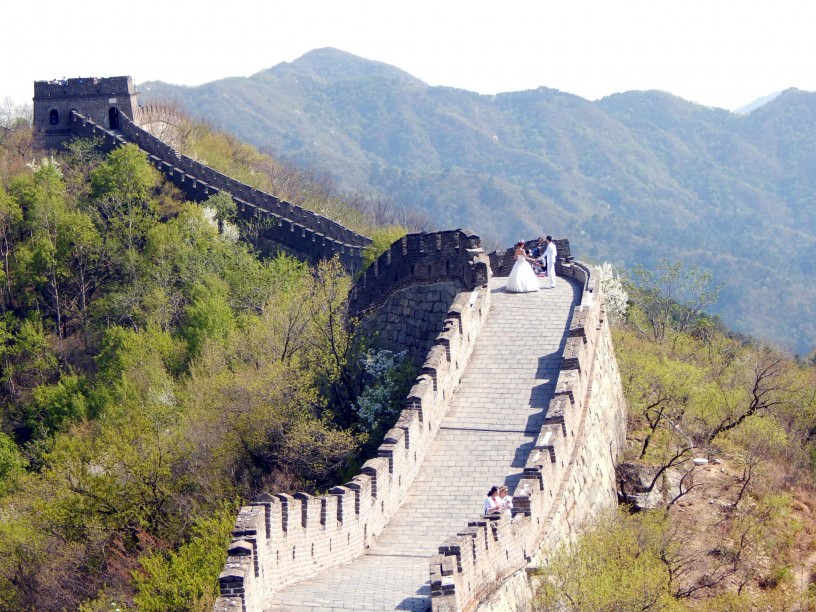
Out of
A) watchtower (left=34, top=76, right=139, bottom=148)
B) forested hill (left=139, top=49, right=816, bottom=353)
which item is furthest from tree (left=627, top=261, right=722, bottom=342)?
forested hill (left=139, top=49, right=816, bottom=353)

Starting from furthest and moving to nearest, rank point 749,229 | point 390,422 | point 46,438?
point 749,229 < point 46,438 < point 390,422

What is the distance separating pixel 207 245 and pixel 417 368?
73.4 ft

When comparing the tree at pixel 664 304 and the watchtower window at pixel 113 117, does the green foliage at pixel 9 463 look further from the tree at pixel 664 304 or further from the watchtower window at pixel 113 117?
the watchtower window at pixel 113 117

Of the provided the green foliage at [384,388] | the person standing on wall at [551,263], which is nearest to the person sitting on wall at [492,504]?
the green foliage at [384,388]

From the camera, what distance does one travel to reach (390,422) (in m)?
24.6

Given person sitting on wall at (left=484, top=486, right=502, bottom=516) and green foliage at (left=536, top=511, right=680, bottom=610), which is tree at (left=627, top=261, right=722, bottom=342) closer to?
green foliage at (left=536, top=511, right=680, bottom=610)

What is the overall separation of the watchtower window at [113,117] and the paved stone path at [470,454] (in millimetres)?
30268

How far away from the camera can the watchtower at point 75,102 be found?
181 feet

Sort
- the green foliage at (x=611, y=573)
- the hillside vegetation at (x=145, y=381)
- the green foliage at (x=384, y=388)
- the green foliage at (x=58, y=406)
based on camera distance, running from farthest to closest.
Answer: the green foliage at (x=58, y=406)
the green foliage at (x=384, y=388)
the hillside vegetation at (x=145, y=381)
the green foliage at (x=611, y=573)

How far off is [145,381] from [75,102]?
1966cm

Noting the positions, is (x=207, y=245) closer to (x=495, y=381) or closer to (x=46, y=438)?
(x=46, y=438)

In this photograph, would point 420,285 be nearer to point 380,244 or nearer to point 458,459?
point 458,459

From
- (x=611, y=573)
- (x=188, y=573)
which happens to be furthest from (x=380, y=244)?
(x=611, y=573)

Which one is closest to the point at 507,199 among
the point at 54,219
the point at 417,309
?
the point at 54,219
